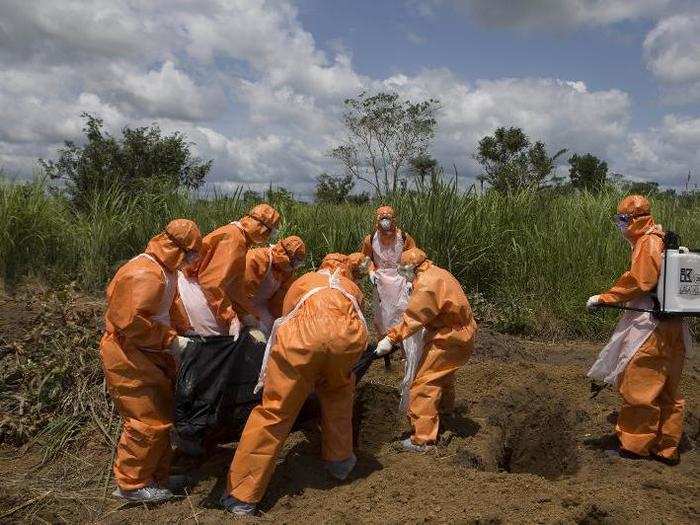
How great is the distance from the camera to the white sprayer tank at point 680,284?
4.06 m

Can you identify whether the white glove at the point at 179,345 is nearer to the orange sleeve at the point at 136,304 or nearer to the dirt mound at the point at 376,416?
the orange sleeve at the point at 136,304

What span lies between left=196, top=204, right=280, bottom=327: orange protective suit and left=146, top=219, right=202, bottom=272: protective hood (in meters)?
0.72

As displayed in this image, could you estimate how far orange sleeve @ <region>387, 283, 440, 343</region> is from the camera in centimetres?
424

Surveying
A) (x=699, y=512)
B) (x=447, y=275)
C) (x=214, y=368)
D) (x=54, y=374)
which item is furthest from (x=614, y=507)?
(x=54, y=374)

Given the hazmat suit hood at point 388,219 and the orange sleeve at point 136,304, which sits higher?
the hazmat suit hood at point 388,219

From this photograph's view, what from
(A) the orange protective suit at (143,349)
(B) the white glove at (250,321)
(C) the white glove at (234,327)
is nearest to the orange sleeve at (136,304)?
(A) the orange protective suit at (143,349)

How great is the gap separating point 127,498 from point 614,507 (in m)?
2.72

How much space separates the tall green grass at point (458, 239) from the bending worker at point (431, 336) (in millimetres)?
3479

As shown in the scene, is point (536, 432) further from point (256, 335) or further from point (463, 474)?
point (256, 335)

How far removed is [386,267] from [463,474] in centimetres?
320

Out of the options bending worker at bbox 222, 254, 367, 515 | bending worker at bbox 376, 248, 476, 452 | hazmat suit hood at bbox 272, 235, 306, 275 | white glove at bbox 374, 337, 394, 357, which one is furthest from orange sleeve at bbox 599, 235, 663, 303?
hazmat suit hood at bbox 272, 235, 306, 275

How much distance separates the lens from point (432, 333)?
4.54m

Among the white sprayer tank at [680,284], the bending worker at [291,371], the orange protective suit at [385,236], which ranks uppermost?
the orange protective suit at [385,236]

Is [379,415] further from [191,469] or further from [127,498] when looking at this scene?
[127,498]
